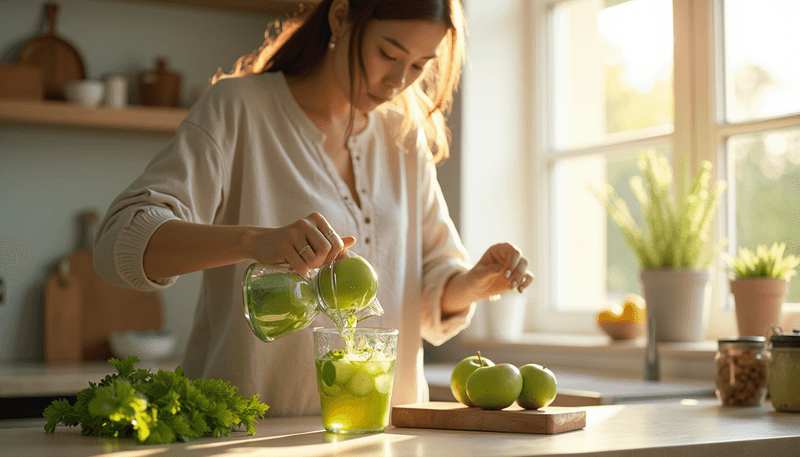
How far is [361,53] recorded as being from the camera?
1.50 m

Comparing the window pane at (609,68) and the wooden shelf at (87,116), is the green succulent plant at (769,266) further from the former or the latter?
the wooden shelf at (87,116)

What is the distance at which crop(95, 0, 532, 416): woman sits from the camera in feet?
4.34

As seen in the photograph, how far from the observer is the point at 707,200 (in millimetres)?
2422

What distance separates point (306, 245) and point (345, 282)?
0.07 metres

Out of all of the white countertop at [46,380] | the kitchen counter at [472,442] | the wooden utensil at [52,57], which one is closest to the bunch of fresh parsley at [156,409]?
the kitchen counter at [472,442]

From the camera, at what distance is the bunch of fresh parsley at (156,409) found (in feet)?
3.29

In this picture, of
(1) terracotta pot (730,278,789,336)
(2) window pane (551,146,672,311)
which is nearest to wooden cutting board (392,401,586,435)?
(1) terracotta pot (730,278,789,336)

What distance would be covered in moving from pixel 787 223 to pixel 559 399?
939 millimetres

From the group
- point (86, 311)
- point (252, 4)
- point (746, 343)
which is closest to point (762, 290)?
point (746, 343)

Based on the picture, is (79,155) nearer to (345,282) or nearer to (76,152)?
(76,152)

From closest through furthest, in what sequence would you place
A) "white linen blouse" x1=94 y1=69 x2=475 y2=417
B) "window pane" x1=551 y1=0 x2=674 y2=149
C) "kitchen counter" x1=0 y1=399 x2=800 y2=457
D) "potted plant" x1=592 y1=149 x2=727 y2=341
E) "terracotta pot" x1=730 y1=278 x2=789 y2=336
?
"kitchen counter" x1=0 y1=399 x2=800 y2=457, "white linen blouse" x1=94 y1=69 x2=475 y2=417, "terracotta pot" x1=730 y1=278 x2=789 y2=336, "potted plant" x1=592 y1=149 x2=727 y2=341, "window pane" x1=551 y1=0 x2=674 y2=149

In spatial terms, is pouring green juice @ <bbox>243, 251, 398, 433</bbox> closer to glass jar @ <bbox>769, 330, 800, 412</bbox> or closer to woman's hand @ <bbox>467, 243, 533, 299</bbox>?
woman's hand @ <bbox>467, 243, 533, 299</bbox>

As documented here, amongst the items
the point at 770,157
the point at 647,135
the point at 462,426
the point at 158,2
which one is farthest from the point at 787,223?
the point at 158,2

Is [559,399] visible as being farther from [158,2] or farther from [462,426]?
[158,2]
